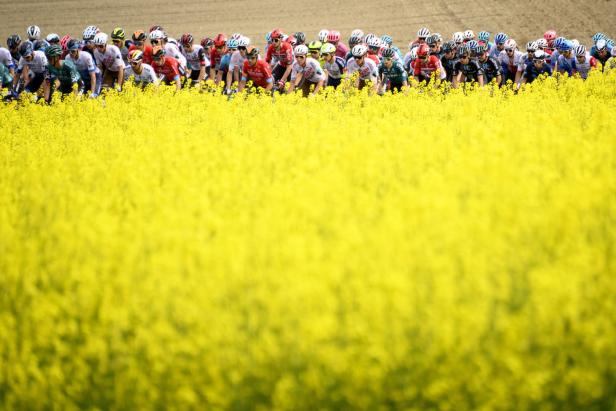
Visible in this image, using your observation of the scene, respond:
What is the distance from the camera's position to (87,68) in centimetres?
1742

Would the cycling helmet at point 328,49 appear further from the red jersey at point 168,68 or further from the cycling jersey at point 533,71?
the cycling jersey at point 533,71

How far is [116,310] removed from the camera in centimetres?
579

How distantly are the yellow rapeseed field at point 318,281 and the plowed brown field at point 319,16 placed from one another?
1135 inches

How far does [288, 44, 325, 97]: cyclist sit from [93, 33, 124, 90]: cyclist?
3907 millimetres

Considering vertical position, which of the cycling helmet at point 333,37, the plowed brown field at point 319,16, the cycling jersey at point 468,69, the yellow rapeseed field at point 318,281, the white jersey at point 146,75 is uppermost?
the plowed brown field at point 319,16

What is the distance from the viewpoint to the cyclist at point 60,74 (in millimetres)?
16531

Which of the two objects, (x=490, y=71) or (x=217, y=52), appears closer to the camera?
(x=490, y=71)

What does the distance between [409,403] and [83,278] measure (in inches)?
105

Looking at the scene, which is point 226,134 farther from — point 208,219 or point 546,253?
point 546,253

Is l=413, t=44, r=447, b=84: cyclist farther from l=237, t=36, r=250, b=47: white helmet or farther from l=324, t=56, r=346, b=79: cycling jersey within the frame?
l=237, t=36, r=250, b=47: white helmet

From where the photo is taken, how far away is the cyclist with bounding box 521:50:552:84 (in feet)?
63.1

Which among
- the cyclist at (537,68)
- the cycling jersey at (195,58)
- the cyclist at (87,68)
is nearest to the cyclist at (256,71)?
the cyclist at (87,68)

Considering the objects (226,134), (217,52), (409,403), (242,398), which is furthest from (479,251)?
(217,52)

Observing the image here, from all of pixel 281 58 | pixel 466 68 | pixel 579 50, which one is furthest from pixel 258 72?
pixel 579 50
